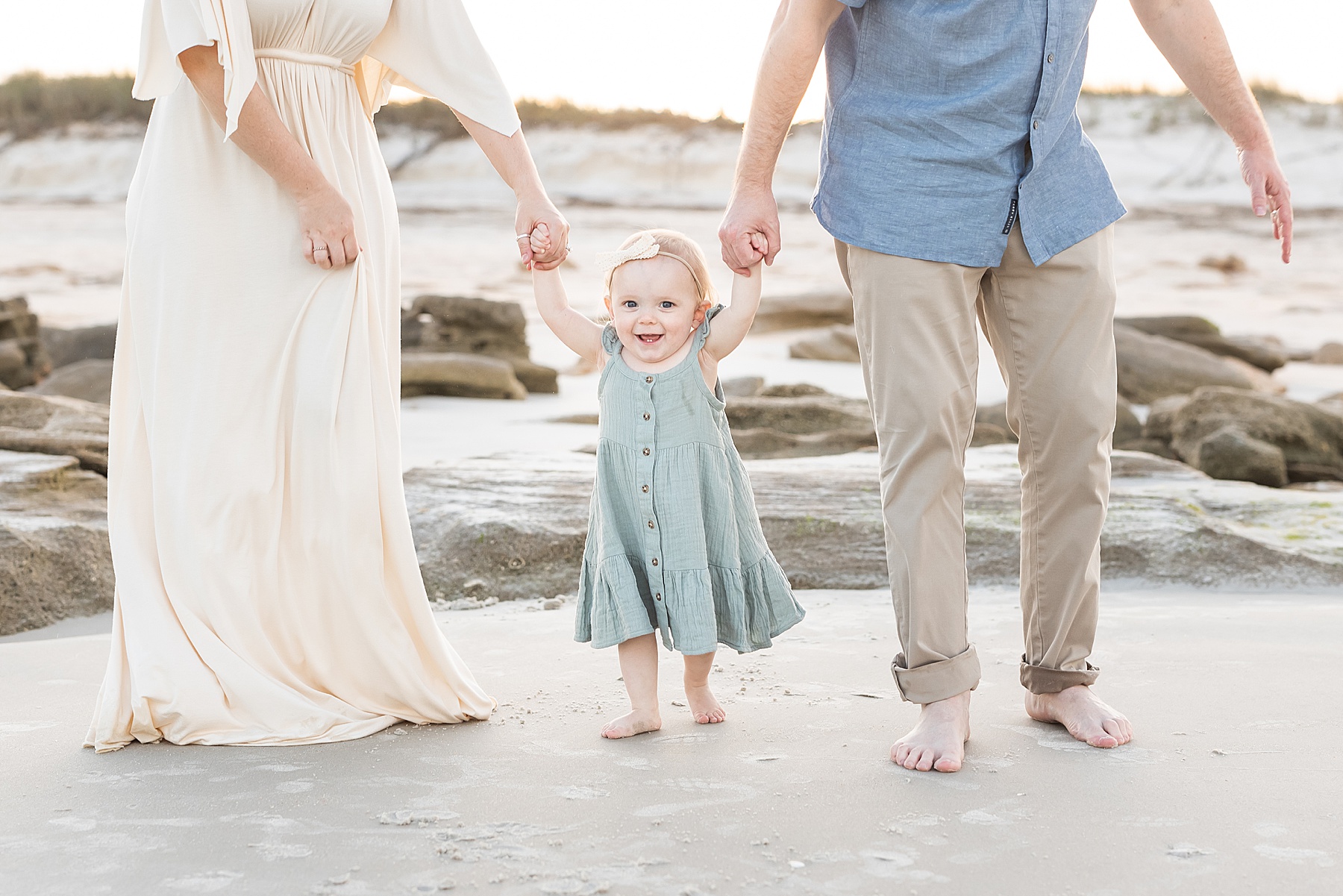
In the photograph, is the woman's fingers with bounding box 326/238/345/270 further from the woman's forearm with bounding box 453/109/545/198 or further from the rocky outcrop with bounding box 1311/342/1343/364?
the rocky outcrop with bounding box 1311/342/1343/364

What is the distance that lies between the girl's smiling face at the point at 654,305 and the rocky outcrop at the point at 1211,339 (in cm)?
1115

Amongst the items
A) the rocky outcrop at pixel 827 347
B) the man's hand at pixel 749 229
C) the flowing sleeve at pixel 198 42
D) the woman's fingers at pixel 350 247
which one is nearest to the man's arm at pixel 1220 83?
the man's hand at pixel 749 229

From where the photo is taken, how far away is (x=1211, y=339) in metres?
13.0

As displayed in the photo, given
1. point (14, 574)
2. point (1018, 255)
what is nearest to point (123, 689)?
point (14, 574)

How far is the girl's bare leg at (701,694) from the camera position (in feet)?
9.23

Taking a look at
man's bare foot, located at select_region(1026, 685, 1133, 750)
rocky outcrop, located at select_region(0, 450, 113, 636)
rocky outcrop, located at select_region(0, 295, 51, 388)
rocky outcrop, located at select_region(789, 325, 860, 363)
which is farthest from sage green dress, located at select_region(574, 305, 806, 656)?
rocky outcrop, located at select_region(0, 295, 51, 388)

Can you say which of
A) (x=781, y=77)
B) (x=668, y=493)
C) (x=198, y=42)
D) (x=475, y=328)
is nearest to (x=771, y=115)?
(x=781, y=77)

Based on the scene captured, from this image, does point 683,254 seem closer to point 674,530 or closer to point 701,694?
point 674,530

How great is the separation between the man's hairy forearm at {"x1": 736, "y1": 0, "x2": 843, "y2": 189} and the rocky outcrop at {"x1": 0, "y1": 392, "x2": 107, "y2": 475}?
341cm

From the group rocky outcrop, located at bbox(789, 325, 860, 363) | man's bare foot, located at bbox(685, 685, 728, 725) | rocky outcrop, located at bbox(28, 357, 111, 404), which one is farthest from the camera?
rocky outcrop, located at bbox(789, 325, 860, 363)

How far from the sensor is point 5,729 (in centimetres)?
284

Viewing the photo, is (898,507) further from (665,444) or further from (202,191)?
(202,191)

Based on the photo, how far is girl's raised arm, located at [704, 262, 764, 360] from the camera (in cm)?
275

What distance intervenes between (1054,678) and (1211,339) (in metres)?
11.3
